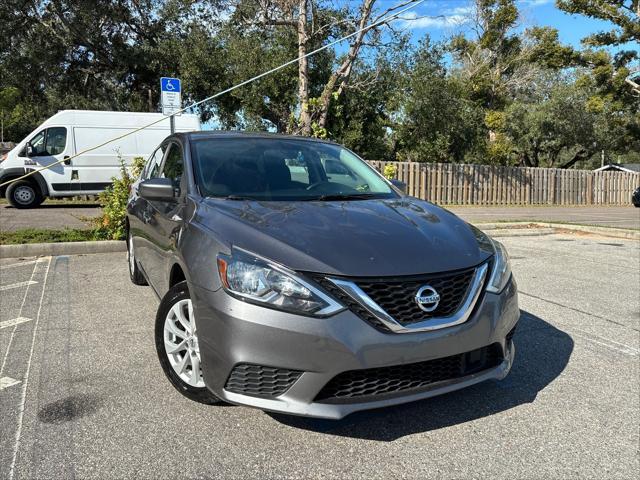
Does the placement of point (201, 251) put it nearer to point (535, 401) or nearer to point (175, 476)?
point (175, 476)

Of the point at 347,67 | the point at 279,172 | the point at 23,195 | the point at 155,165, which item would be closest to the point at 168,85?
the point at 155,165

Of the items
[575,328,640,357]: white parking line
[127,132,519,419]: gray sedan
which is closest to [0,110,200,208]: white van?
[127,132,519,419]: gray sedan

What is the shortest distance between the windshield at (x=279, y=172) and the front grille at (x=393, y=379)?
1408mm

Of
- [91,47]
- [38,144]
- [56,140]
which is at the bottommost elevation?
[38,144]

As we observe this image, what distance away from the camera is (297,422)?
2822 millimetres

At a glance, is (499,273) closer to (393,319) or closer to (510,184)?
(393,319)

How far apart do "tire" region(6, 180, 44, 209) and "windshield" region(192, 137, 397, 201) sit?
12.5 metres

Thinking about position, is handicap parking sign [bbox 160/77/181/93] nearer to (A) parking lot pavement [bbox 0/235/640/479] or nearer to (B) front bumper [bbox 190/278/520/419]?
(A) parking lot pavement [bbox 0/235/640/479]

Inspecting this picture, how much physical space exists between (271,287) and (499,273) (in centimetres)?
132

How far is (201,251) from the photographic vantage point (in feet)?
9.13

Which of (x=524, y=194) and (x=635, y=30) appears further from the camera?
(x=635, y=30)

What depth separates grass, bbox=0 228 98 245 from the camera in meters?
7.68

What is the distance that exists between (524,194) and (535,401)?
23842mm

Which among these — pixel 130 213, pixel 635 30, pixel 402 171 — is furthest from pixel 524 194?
pixel 130 213
